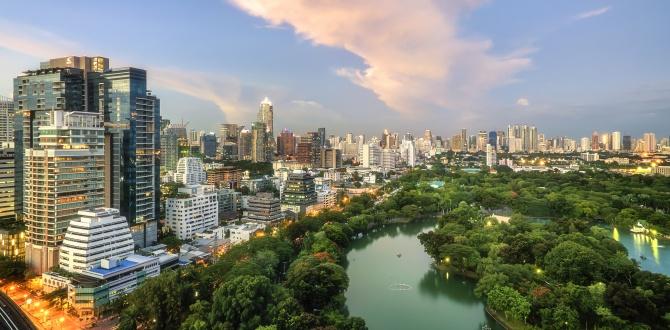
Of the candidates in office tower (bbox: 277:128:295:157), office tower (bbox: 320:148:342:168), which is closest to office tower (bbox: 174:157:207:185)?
office tower (bbox: 320:148:342:168)

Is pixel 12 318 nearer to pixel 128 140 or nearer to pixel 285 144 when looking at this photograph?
pixel 128 140

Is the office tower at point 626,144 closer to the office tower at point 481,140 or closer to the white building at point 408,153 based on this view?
the office tower at point 481,140

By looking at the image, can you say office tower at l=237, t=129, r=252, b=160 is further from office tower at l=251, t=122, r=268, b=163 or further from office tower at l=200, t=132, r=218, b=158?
office tower at l=200, t=132, r=218, b=158

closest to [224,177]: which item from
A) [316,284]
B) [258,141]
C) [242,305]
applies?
[258,141]

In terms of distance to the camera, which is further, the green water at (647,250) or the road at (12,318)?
the green water at (647,250)

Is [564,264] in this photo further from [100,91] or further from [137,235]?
[100,91]

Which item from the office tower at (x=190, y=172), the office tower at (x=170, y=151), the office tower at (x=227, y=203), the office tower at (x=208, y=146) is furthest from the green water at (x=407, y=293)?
the office tower at (x=208, y=146)

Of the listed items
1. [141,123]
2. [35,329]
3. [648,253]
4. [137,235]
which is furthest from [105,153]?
[648,253]

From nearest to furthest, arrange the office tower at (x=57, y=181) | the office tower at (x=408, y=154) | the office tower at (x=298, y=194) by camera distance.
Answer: the office tower at (x=57, y=181) → the office tower at (x=298, y=194) → the office tower at (x=408, y=154)
